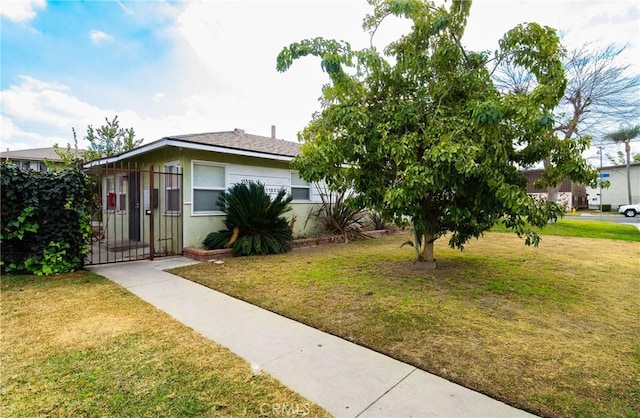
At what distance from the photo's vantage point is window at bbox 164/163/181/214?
310 inches

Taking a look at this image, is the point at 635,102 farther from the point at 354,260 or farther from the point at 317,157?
the point at 317,157

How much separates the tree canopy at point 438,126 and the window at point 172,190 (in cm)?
423

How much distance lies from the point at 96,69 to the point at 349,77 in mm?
9330

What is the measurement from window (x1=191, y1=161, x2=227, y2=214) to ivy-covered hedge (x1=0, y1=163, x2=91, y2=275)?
2.34m

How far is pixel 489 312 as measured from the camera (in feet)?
12.3

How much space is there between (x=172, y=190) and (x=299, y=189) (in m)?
3.80

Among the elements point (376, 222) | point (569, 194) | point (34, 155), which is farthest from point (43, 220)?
point (569, 194)

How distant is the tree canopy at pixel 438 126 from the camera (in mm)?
3965

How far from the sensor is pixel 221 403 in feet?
6.70

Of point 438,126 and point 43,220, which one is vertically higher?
point 438,126

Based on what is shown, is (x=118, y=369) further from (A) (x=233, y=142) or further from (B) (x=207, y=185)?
(A) (x=233, y=142)

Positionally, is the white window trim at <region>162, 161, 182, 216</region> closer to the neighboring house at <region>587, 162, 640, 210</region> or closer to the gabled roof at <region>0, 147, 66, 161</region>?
the gabled roof at <region>0, 147, 66, 161</region>

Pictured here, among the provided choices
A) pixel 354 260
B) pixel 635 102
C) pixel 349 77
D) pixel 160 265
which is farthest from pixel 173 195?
pixel 635 102

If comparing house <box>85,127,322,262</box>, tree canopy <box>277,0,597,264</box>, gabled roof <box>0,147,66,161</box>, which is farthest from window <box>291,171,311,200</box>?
gabled roof <box>0,147,66,161</box>
